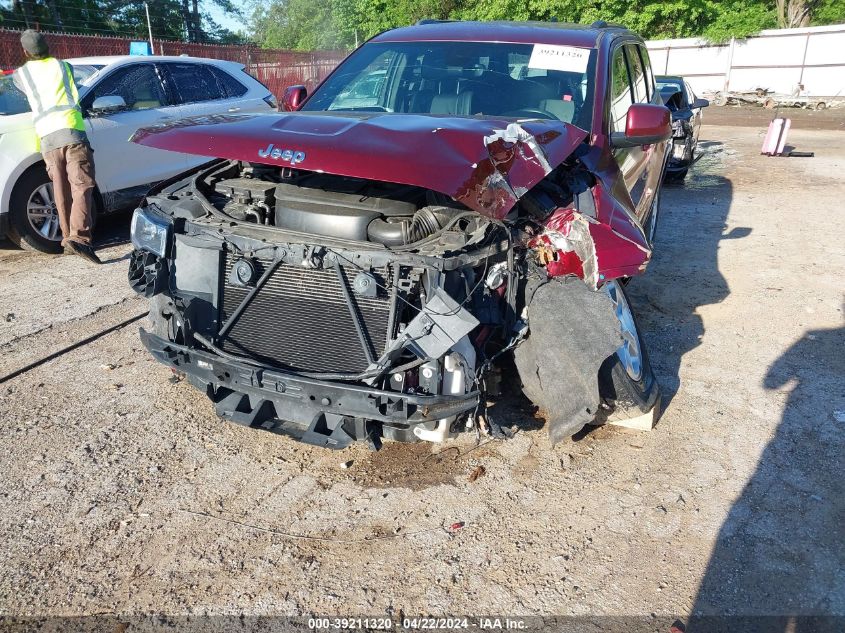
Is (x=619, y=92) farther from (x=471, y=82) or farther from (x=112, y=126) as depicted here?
(x=112, y=126)

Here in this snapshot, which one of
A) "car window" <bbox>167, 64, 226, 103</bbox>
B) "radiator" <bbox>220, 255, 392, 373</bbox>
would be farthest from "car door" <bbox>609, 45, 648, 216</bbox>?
"car window" <bbox>167, 64, 226, 103</bbox>

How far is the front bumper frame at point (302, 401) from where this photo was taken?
8.83 feet

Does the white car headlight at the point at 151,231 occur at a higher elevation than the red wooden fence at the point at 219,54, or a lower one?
lower

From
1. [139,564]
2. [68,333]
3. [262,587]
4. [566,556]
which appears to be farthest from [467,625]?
[68,333]

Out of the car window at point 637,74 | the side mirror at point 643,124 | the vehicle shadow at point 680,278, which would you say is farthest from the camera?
the car window at point 637,74

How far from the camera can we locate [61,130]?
5.79 metres

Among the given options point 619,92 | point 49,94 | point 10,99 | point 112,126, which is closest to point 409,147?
point 619,92

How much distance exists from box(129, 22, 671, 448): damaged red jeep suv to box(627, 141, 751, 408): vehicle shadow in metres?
1.03

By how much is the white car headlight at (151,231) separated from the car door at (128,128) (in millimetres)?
3447

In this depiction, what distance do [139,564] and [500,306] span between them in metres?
1.83

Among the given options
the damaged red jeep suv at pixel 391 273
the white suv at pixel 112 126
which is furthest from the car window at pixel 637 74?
the white suv at pixel 112 126

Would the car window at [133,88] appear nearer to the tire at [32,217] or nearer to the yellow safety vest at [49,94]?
the yellow safety vest at [49,94]

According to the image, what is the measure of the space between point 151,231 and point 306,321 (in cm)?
96

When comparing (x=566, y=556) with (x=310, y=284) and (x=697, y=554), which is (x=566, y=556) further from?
(x=310, y=284)
